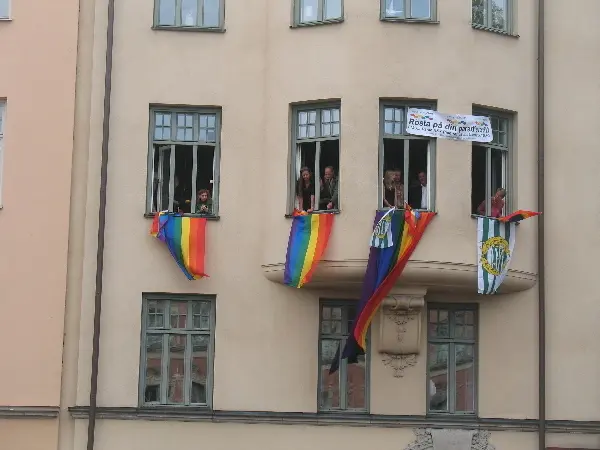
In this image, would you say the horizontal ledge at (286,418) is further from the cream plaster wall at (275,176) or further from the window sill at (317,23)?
the window sill at (317,23)

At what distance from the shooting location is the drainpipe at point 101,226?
2175cm

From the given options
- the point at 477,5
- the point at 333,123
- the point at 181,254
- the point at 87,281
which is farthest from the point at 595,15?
the point at 87,281

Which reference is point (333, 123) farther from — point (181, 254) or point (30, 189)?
point (30, 189)

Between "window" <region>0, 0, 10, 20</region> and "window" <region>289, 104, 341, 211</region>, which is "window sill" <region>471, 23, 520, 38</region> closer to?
"window" <region>289, 104, 341, 211</region>

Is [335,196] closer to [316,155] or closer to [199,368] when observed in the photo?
[316,155]

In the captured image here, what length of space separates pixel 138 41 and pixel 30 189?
3.16m

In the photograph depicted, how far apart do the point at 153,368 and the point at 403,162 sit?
5396mm

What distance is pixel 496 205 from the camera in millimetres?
22406

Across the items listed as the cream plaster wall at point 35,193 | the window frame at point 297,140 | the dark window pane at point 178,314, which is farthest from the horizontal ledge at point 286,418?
the window frame at point 297,140

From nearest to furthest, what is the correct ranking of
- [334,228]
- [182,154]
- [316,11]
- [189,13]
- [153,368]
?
1. [334,228]
2. [153,368]
3. [316,11]
4. [182,154]
5. [189,13]

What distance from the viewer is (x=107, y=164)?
74.2 feet

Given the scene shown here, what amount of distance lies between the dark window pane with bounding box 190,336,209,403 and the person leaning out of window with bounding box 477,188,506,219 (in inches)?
200

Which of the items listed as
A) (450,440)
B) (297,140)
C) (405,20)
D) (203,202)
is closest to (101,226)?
(203,202)

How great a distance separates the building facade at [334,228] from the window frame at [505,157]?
48mm
